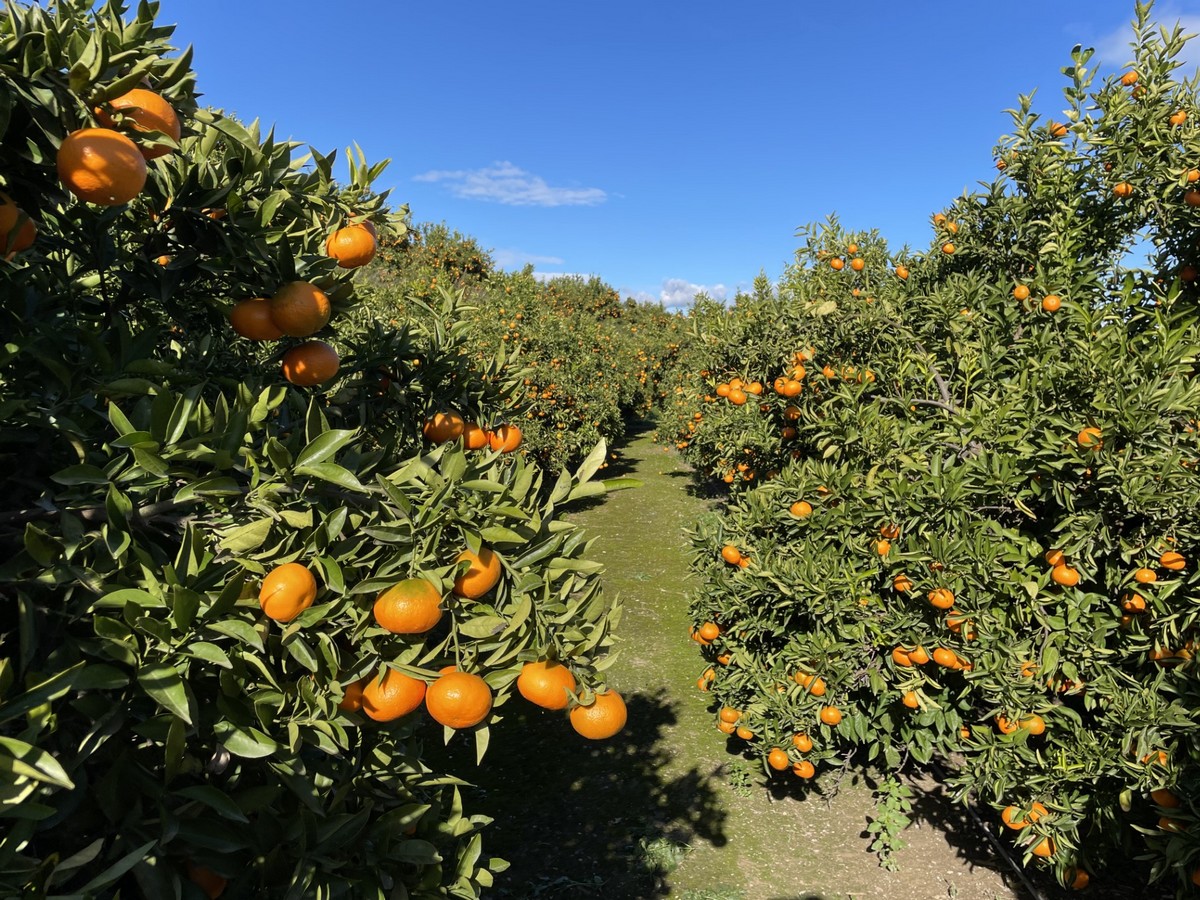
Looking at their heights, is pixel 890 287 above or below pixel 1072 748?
above

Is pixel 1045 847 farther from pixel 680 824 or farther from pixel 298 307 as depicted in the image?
pixel 298 307

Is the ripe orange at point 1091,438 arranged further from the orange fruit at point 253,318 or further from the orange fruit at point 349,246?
the orange fruit at point 253,318

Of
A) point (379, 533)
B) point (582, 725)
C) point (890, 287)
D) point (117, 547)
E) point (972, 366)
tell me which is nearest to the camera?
point (117, 547)

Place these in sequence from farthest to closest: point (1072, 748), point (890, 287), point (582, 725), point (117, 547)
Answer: point (890, 287) < point (1072, 748) < point (582, 725) < point (117, 547)

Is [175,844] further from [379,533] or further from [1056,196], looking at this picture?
[1056,196]

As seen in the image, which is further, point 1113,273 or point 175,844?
point 1113,273

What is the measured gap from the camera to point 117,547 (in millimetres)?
1140

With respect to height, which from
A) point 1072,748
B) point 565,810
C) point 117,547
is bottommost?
point 565,810

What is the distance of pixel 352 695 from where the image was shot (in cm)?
142

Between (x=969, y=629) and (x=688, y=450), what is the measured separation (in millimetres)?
9609

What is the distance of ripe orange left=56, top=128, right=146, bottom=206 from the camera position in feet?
3.93

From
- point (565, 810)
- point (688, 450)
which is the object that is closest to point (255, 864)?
point (565, 810)

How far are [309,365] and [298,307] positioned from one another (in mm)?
267

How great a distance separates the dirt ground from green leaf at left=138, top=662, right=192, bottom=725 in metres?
3.34
